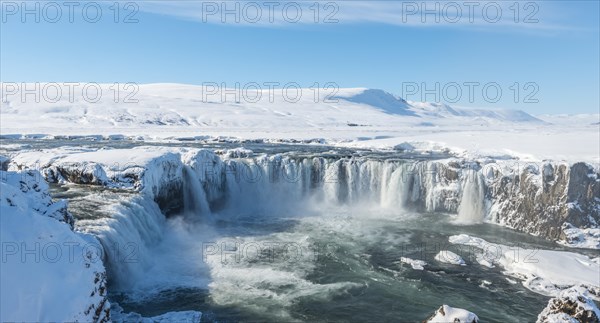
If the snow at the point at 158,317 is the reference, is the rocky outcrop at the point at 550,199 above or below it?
above

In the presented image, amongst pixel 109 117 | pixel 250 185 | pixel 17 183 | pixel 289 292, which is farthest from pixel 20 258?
pixel 109 117

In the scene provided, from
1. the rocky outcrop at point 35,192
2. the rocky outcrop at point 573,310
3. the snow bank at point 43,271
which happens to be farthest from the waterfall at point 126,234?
the rocky outcrop at point 573,310

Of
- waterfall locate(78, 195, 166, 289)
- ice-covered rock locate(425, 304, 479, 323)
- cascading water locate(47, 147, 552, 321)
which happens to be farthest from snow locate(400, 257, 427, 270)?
ice-covered rock locate(425, 304, 479, 323)

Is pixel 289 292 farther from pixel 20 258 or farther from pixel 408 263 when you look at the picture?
pixel 20 258

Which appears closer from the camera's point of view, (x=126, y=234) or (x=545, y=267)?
(x=126, y=234)

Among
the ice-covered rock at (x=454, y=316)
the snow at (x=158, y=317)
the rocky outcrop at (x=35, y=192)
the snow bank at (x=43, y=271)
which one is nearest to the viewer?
the ice-covered rock at (x=454, y=316)
